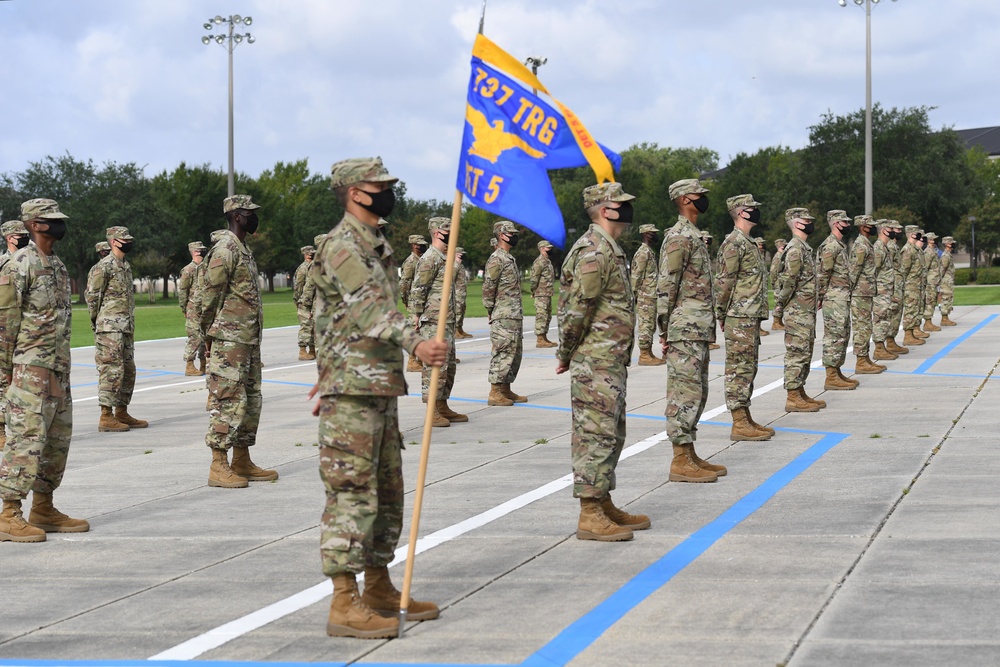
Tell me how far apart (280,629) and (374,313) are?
1571mm

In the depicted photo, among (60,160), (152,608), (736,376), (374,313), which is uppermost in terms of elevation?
(60,160)

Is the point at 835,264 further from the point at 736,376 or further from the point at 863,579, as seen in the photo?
the point at 863,579

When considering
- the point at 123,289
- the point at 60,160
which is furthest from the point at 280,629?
the point at 60,160

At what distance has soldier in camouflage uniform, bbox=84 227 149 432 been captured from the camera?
1405 centimetres

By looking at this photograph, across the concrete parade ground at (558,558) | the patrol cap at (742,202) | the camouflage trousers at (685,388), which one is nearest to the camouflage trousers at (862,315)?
the concrete parade ground at (558,558)

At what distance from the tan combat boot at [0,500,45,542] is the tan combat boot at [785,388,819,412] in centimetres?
839

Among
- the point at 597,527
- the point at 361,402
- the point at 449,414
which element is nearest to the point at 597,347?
the point at 597,527

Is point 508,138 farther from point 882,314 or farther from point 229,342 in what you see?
point 882,314

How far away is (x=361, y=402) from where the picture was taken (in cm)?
595

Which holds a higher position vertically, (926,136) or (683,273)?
(926,136)

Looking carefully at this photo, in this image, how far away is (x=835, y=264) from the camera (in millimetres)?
15523

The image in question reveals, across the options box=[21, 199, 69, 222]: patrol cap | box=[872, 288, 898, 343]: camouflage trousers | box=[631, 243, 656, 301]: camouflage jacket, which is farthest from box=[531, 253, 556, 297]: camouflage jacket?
box=[21, 199, 69, 222]: patrol cap

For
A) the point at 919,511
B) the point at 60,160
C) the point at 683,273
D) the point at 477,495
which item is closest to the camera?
the point at 919,511

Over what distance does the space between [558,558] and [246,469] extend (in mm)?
3813
